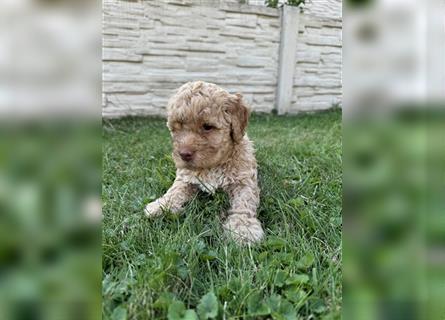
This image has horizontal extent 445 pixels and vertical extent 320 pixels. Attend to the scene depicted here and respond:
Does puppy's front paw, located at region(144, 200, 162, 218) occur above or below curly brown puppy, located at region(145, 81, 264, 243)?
below

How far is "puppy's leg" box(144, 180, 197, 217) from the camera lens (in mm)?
1491

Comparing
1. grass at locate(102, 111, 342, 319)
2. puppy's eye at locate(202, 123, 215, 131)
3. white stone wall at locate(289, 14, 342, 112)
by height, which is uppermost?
white stone wall at locate(289, 14, 342, 112)

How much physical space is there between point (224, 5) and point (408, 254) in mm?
4187

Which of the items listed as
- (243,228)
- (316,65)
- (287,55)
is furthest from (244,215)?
(316,65)

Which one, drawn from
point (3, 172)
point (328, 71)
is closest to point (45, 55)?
point (3, 172)

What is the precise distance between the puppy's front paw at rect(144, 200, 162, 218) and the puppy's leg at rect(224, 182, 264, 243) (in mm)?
251

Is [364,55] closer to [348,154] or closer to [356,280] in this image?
[348,154]

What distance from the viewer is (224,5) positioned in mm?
4219

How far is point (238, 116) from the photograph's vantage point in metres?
1.57

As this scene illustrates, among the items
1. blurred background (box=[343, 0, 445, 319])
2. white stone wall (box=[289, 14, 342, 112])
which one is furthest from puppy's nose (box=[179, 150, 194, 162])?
white stone wall (box=[289, 14, 342, 112])

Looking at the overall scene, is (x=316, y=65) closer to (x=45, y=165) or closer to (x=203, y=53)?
(x=203, y=53)

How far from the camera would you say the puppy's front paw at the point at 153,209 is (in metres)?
1.46

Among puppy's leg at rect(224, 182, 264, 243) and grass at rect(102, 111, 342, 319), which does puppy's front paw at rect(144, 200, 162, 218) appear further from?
puppy's leg at rect(224, 182, 264, 243)

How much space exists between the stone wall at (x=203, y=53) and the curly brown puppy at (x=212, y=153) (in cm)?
236
